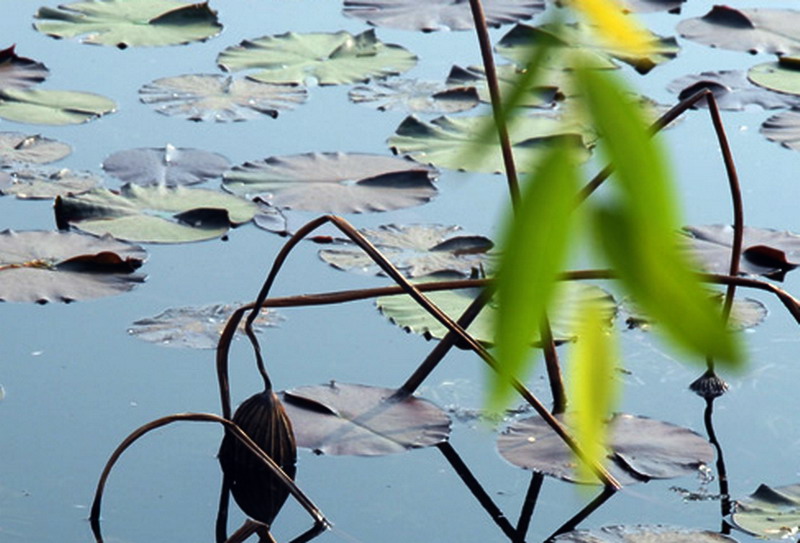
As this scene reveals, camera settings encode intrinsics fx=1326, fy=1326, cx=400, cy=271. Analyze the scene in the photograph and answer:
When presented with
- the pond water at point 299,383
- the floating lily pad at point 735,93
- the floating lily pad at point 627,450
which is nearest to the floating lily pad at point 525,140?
the pond water at point 299,383

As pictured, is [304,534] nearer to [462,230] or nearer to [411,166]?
[462,230]

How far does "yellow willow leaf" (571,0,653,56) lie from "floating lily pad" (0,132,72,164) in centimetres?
225

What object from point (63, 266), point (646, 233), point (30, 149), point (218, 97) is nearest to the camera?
point (646, 233)

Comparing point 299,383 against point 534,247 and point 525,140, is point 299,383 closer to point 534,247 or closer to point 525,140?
point 525,140

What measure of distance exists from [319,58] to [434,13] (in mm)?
423

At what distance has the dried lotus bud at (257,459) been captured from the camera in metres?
1.58

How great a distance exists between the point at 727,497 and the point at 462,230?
2.81 feet

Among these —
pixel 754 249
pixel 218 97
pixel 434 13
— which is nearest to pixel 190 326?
pixel 754 249

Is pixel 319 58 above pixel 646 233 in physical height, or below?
below

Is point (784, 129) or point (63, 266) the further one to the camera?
point (784, 129)

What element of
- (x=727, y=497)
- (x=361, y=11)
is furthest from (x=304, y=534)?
(x=361, y=11)

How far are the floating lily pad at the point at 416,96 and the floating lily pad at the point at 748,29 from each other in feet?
2.46

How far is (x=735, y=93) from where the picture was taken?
3.01m

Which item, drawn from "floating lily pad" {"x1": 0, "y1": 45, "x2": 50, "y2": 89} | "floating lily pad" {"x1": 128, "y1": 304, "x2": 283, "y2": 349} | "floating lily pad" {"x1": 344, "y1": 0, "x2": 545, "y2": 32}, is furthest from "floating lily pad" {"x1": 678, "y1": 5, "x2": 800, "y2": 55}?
"floating lily pad" {"x1": 128, "y1": 304, "x2": 283, "y2": 349}
